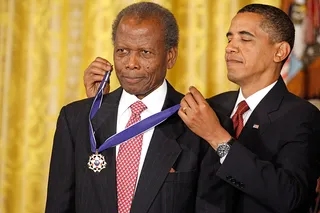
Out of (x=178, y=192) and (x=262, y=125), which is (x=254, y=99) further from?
(x=178, y=192)

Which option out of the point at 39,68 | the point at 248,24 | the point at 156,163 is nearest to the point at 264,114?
the point at 248,24

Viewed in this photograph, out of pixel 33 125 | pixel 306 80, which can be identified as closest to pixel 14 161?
pixel 33 125

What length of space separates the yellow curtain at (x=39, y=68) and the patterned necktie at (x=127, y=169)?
4.94ft

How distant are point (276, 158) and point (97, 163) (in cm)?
63

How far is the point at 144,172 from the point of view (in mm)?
1760

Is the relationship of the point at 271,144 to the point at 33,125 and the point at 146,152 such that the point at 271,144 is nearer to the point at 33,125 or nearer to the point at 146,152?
the point at 146,152

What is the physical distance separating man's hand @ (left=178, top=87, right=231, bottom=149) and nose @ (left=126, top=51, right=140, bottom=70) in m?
0.18

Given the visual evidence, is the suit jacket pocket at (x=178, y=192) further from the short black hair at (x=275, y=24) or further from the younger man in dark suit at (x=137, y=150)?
the short black hair at (x=275, y=24)

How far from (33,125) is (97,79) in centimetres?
117

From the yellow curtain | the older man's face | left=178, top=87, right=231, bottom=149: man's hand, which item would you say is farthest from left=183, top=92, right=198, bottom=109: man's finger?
the yellow curtain

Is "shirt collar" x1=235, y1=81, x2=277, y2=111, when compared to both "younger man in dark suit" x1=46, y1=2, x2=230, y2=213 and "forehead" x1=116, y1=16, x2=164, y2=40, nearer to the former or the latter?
"younger man in dark suit" x1=46, y1=2, x2=230, y2=213

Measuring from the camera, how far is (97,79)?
7.34ft

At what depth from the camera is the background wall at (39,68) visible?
3.27 meters

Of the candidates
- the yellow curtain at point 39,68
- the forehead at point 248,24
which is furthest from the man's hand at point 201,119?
the yellow curtain at point 39,68
